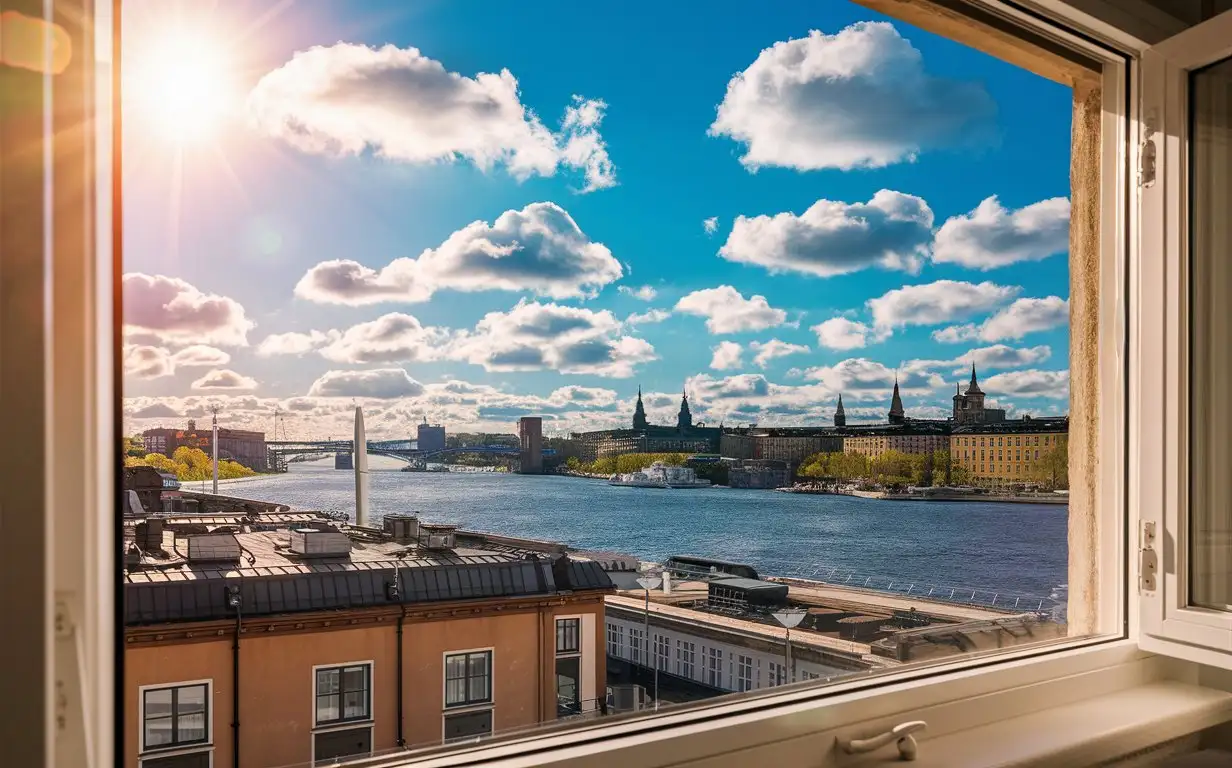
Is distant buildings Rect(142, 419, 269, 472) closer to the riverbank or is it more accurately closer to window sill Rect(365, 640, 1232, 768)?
window sill Rect(365, 640, 1232, 768)

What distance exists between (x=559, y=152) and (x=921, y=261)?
0.84 metres

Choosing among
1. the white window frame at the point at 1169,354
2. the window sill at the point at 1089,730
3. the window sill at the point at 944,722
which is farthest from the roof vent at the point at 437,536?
the white window frame at the point at 1169,354

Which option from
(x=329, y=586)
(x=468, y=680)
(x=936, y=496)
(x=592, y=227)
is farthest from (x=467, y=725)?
(x=936, y=496)

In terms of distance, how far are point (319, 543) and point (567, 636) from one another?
382mm

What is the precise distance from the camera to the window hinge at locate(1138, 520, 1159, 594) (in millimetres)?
1611

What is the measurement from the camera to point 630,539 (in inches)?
49.1

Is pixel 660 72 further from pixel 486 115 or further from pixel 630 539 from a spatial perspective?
pixel 630 539

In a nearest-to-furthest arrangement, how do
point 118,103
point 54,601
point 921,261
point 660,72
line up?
point 54,601 < point 118,103 < point 660,72 < point 921,261

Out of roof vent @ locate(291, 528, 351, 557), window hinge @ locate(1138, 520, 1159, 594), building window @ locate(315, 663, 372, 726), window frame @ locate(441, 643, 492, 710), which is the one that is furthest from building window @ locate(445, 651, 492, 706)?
window hinge @ locate(1138, 520, 1159, 594)

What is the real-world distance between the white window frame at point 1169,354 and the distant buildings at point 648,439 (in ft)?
3.02

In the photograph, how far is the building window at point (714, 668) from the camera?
126 cm

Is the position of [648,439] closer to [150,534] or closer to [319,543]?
[319,543]

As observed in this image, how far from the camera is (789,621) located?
1396mm

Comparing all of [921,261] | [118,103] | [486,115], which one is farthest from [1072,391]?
[118,103]
